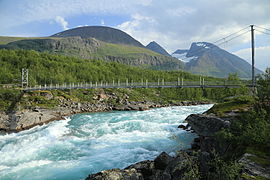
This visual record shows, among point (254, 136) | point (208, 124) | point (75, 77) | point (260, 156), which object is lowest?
point (208, 124)

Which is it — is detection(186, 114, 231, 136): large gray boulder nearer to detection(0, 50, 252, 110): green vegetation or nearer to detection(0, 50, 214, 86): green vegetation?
detection(0, 50, 252, 110): green vegetation

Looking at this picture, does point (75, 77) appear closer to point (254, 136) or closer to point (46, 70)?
point (46, 70)

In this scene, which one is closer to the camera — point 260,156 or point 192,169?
point 192,169

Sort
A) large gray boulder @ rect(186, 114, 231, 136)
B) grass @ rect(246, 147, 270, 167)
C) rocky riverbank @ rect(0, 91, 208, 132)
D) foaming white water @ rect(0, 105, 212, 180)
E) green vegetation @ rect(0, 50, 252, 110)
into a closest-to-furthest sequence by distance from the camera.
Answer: grass @ rect(246, 147, 270, 167) → foaming white water @ rect(0, 105, 212, 180) → large gray boulder @ rect(186, 114, 231, 136) → rocky riverbank @ rect(0, 91, 208, 132) → green vegetation @ rect(0, 50, 252, 110)

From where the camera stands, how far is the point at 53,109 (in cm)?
3369

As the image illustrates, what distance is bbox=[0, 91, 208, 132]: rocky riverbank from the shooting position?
25756 millimetres

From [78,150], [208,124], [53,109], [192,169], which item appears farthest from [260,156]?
[53,109]

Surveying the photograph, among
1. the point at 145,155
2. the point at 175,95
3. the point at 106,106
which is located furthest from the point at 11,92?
the point at 175,95

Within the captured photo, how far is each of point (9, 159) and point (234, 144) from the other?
1635 centimetres

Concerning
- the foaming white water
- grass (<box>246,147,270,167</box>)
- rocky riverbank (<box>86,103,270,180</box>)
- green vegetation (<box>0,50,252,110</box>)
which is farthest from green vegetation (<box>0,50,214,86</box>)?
grass (<box>246,147,270,167</box>)

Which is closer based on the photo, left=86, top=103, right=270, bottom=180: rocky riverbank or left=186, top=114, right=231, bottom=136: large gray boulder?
left=86, top=103, right=270, bottom=180: rocky riverbank

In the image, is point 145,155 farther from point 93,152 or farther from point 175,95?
point 175,95

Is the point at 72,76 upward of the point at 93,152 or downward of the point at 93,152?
upward

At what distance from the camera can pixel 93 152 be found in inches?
586
